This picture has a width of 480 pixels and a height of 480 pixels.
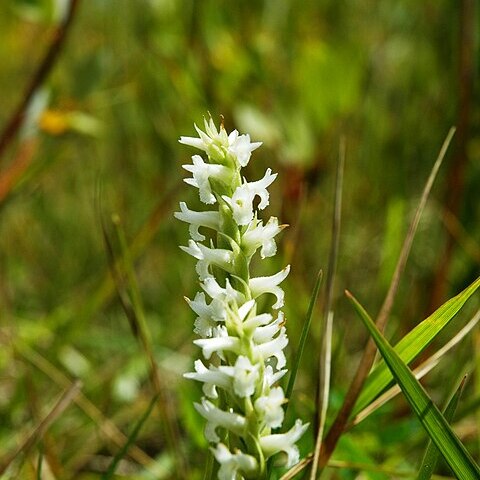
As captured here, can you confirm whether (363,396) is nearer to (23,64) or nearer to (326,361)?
(326,361)

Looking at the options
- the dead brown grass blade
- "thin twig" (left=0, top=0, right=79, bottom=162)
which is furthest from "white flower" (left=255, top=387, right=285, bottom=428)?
"thin twig" (left=0, top=0, right=79, bottom=162)

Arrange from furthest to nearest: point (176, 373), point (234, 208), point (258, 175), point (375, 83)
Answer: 1. point (375, 83)
2. point (258, 175)
3. point (176, 373)
4. point (234, 208)

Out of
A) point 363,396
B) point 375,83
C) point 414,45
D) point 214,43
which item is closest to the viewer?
point 363,396

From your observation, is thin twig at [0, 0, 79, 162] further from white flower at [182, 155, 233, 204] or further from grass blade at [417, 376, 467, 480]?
grass blade at [417, 376, 467, 480]

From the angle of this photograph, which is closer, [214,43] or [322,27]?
[214,43]

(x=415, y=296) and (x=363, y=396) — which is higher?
(x=363, y=396)

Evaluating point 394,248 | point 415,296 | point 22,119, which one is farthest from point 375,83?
point 22,119

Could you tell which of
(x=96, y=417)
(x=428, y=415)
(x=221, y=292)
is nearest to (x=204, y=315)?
(x=221, y=292)
